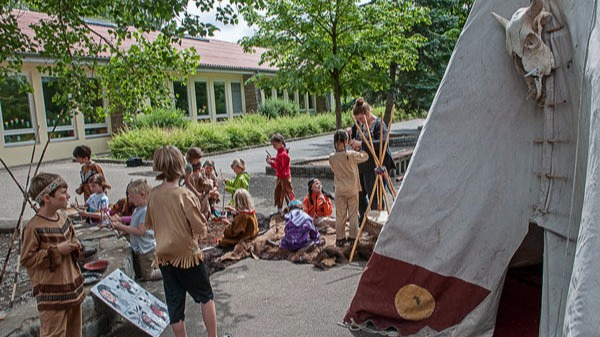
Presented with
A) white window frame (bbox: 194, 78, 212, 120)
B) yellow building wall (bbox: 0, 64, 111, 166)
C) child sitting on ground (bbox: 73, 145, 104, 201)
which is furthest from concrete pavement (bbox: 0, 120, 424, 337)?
white window frame (bbox: 194, 78, 212, 120)

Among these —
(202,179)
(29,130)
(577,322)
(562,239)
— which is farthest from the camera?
(29,130)

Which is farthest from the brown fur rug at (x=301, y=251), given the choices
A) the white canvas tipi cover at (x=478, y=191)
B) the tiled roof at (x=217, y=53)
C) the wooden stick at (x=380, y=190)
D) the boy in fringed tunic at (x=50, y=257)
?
the tiled roof at (x=217, y=53)

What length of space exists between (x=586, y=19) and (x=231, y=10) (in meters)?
4.34

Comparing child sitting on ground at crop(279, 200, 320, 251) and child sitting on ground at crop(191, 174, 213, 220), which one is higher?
child sitting on ground at crop(191, 174, 213, 220)

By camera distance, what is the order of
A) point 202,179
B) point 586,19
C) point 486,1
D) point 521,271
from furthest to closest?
point 202,179 → point 521,271 → point 486,1 → point 586,19

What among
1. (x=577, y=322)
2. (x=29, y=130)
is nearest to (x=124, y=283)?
(x=577, y=322)

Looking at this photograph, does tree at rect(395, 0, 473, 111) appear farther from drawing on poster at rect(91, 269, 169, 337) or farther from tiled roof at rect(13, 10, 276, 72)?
drawing on poster at rect(91, 269, 169, 337)

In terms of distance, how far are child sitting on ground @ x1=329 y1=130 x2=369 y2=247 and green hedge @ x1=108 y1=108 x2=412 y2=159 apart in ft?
36.4

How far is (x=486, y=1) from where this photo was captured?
11.7ft

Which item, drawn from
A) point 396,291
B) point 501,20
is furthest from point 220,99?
point 501,20

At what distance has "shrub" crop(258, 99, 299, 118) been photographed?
87.5ft

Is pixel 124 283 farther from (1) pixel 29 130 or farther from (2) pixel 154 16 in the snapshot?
(1) pixel 29 130

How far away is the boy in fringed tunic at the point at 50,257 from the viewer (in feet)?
10.4

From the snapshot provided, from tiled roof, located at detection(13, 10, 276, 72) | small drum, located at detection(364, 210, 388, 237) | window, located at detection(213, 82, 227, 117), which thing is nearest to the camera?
small drum, located at detection(364, 210, 388, 237)
